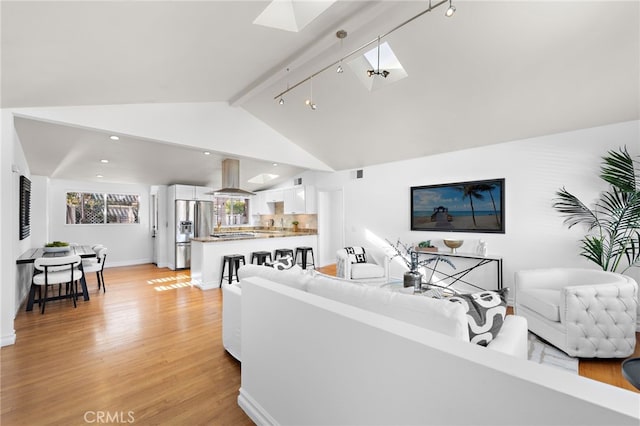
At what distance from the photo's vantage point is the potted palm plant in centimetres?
320

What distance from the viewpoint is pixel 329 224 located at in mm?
7391

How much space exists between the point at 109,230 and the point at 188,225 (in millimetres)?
2171

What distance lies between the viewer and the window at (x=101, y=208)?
22.7 ft

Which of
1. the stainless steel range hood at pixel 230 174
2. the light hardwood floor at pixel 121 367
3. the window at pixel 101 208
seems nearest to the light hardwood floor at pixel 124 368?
the light hardwood floor at pixel 121 367

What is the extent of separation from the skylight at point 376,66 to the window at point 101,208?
276 inches

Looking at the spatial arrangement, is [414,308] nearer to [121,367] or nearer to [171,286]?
[121,367]

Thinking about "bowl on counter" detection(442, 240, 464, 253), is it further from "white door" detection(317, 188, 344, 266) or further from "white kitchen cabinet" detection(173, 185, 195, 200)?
"white kitchen cabinet" detection(173, 185, 195, 200)

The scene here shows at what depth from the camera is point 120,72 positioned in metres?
2.70

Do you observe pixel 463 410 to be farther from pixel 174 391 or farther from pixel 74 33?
pixel 74 33

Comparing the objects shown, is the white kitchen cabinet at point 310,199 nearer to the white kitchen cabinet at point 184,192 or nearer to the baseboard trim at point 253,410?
the white kitchen cabinet at point 184,192

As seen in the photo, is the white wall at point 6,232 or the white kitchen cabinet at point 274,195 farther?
the white kitchen cabinet at point 274,195

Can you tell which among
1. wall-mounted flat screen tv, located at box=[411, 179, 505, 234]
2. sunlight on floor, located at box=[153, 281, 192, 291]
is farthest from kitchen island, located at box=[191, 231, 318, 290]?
wall-mounted flat screen tv, located at box=[411, 179, 505, 234]

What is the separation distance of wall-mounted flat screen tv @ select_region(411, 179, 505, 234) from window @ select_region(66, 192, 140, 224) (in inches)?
284

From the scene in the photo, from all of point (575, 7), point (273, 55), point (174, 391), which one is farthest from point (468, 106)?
point (174, 391)
